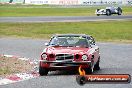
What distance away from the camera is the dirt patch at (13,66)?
1444 cm

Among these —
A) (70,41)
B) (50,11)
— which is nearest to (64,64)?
(70,41)

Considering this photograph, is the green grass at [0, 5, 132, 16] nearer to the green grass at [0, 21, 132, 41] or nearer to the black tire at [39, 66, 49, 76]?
the green grass at [0, 21, 132, 41]

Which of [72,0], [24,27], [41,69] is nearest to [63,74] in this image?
[41,69]

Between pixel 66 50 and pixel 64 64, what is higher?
pixel 66 50

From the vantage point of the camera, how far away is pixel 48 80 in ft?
40.5

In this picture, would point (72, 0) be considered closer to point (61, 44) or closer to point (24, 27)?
point (24, 27)

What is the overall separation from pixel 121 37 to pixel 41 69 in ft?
71.4

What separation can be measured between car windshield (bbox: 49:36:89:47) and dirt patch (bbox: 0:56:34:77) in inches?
51.4

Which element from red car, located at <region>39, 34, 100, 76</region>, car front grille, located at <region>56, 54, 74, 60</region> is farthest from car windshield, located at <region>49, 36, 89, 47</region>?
car front grille, located at <region>56, 54, 74, 60</region>

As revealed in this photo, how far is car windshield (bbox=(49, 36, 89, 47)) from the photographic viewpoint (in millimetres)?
14496

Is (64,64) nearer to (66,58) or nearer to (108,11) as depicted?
(66,58)

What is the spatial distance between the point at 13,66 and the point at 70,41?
2372mm

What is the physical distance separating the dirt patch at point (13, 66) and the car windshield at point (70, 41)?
1.30 meters

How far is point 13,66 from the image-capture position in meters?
16.0
